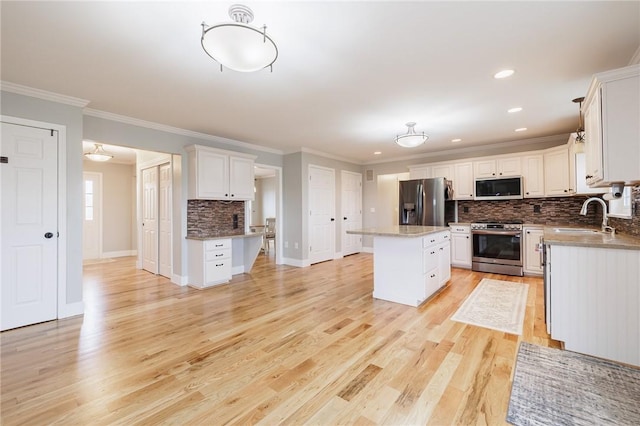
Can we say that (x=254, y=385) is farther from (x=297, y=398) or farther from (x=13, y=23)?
(x=13, y=23)

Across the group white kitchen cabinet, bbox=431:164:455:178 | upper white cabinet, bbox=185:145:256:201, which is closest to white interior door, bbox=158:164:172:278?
upper white cabinet, bbox=185:145:256:201

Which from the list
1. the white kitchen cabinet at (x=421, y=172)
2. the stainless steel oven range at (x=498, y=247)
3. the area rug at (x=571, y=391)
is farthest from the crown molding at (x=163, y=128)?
the area rug at (x=571, y=391)

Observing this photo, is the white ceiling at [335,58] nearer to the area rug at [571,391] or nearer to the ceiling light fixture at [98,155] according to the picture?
the area rug at [571,391]

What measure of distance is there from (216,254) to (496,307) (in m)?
3.85

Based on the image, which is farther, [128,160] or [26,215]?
[128,160]

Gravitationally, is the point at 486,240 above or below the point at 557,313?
above

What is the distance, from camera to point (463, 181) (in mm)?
5652

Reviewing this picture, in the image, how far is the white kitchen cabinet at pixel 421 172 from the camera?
6.02 meters

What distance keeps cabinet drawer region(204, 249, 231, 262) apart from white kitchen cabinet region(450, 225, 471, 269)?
4.12m

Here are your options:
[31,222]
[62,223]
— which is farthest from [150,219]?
[31,222]

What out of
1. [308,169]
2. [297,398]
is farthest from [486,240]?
[297,398]

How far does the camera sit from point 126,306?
350 cm

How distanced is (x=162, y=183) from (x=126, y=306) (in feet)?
7.61

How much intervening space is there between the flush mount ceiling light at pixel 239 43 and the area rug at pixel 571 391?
102 inches
